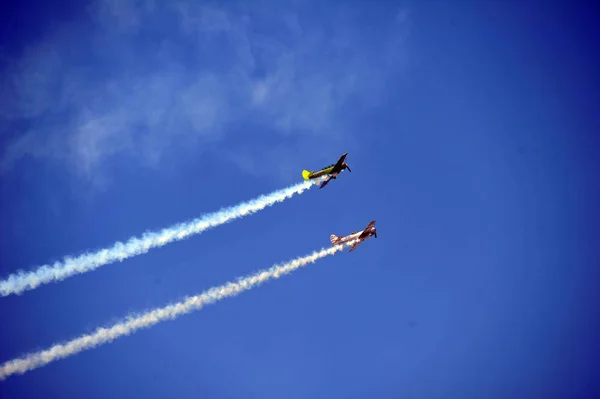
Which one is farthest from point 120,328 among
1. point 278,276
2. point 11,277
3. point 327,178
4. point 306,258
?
point 327,178

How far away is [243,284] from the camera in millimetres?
49312

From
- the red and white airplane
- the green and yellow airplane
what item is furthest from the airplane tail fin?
the green and yellow airplane

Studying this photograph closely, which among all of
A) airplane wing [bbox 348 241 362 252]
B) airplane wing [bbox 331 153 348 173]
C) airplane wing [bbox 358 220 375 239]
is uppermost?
airplane wing [bbox 331 153 348 173]

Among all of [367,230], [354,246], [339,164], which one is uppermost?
[339,164]

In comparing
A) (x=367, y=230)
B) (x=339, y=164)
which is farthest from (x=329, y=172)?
(x=367, y=230)

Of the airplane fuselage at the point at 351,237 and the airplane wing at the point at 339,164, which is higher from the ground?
the airplane wing at the point at 339,164

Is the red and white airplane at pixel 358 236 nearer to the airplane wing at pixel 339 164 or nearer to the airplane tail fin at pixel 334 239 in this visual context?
the airplane tail fin at pixel 334 239

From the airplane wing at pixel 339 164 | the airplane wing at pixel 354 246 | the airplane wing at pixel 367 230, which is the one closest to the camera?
the airplane wing at pixel 339 164

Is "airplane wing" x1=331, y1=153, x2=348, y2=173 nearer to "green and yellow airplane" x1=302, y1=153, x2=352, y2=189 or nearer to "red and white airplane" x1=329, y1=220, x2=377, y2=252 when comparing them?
"green and yellow airplane" x1=302, y1=153, x2=352, y2=189

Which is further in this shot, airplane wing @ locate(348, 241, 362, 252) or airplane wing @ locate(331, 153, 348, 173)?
airplane wing @ locate(348, 241, 362, 252)

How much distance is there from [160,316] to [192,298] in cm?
374

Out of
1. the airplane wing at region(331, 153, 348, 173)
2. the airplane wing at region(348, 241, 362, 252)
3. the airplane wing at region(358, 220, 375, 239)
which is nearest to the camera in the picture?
the airplane wing at region(331, 153, 348, 173)

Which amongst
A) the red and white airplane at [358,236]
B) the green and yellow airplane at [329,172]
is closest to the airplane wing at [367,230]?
the red and white airplane at [358,236]

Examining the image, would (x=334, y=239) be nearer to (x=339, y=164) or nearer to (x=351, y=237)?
(x=351, y=237)
